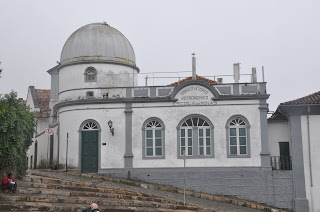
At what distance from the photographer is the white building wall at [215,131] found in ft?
76.2

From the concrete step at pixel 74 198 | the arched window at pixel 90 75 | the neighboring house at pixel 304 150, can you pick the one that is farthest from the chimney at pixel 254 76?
the arched window at pixel 90 75

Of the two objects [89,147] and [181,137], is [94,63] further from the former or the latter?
[181,137]

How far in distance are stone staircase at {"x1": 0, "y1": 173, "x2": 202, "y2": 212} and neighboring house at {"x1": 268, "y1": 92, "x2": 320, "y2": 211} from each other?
643cm

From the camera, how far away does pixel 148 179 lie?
77.1 feet

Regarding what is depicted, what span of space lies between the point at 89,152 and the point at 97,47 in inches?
248

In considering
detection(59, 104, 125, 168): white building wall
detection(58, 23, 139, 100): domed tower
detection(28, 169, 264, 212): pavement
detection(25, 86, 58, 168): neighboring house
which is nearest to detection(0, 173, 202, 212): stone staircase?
detection(28, 169, 264, 212): pavement

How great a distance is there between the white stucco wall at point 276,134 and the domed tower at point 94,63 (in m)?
8.73

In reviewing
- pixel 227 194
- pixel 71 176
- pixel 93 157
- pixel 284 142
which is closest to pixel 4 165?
pixel 71 176

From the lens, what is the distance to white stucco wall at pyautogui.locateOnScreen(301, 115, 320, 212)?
2219 cm

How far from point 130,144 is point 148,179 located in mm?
2131

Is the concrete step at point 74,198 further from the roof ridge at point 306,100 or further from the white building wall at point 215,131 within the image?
the roof ridge at point 306,100

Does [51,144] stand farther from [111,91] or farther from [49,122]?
[111,91]

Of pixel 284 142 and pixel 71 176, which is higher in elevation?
pixel 284 142

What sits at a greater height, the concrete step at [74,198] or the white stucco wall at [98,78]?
the white stucco wall at [98,78]
